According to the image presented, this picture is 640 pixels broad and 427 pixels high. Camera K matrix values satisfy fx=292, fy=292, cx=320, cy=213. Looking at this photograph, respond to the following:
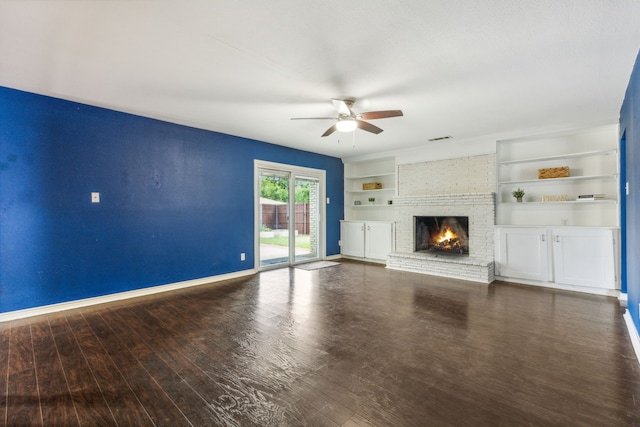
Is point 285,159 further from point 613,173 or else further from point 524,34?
point 613,173

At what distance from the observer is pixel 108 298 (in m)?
3.87

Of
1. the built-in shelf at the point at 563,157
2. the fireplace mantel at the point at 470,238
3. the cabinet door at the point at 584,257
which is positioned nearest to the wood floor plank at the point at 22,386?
the fireplace mantel at the point at 470,238

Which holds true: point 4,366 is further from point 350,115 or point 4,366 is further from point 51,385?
point 350,115

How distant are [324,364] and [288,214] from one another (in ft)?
13.8

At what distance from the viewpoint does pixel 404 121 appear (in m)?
4.37

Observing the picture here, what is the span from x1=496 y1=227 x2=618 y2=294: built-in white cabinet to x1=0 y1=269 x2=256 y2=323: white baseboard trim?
15.5 ft

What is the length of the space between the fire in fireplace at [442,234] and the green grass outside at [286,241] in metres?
2.42

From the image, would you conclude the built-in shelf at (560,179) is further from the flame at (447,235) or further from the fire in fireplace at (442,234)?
the flame at (447,235)

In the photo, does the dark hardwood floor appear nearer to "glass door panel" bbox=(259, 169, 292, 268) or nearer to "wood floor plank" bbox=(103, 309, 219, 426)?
"wood floor plank" bbox=(103, 309, 219, 426)

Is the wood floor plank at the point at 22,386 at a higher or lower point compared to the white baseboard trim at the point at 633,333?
lower

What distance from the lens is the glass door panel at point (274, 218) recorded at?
580 cm

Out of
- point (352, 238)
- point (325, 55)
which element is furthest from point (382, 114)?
point (352, 238)

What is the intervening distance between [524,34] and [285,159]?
4.49 metres

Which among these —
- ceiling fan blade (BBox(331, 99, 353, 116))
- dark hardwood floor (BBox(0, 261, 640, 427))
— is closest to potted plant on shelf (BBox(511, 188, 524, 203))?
dark hardwood floor (BBox(0, 261, 640, 427))
